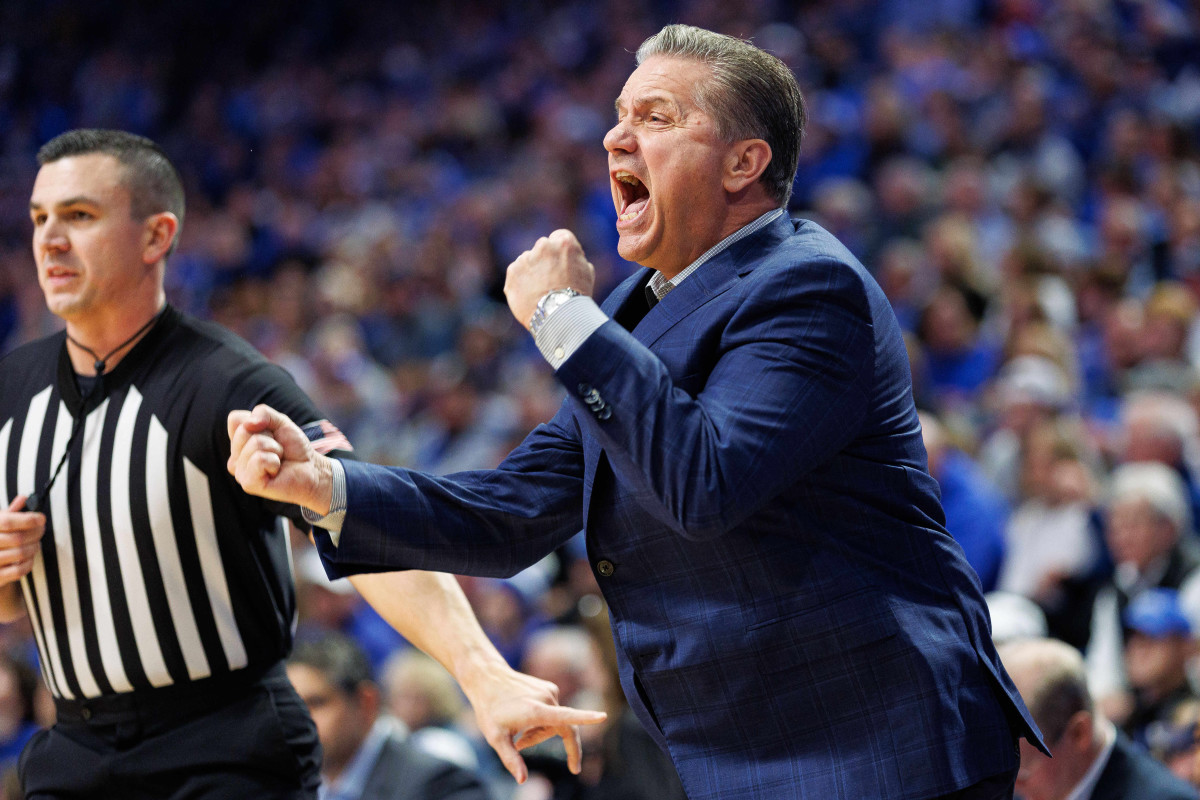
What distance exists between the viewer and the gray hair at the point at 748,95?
1.99 metres

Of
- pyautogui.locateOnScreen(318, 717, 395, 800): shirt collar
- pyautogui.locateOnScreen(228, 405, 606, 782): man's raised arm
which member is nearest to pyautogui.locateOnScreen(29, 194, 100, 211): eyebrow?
pyautogui.locateOnScreen(228, 405, 606, 782): man's raised arm

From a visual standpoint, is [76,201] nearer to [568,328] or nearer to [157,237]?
[157,237]

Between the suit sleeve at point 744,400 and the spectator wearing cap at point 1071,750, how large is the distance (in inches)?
55.3

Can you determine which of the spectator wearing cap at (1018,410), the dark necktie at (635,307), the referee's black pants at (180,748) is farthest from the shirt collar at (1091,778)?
the spectator wearing cap at (1018,410)

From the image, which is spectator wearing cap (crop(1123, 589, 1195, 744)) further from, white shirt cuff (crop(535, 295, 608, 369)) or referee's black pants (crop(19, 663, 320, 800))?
white shirt cuff (crop(535, 295, 608, 369))

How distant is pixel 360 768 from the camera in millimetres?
4039

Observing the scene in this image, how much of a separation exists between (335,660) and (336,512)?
2.09 m

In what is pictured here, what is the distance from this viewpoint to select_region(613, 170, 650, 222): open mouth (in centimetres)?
202

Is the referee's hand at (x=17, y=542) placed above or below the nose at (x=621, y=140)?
below

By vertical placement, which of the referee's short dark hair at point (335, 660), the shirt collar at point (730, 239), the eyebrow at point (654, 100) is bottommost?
the referee's short dark hair at point (335, 660)

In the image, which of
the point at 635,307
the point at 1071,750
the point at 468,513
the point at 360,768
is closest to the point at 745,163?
the point at 635,307

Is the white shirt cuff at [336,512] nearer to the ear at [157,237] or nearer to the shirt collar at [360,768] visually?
the ear at [157,237]

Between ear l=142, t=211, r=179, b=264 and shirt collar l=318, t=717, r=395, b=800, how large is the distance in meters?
1.86

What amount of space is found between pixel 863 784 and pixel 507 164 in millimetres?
9585
